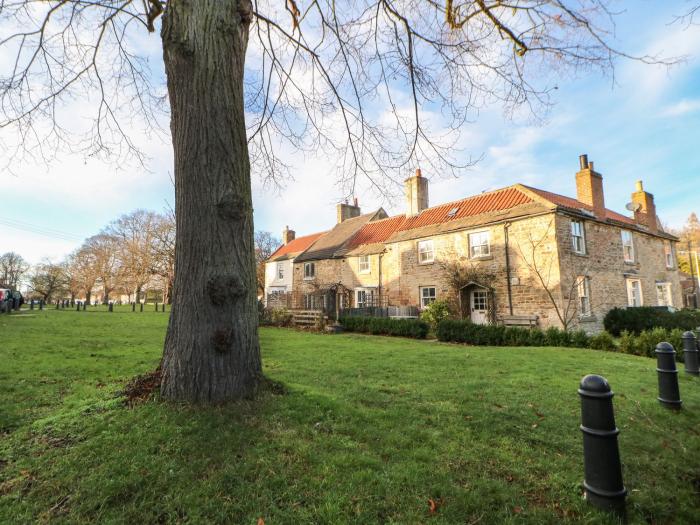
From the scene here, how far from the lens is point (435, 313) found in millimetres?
18469

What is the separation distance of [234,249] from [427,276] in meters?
18.1

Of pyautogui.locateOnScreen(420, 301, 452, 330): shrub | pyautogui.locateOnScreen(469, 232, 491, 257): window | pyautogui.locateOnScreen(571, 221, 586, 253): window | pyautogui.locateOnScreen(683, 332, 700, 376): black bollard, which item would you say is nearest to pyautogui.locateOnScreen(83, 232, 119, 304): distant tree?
pyautogui.locateOnScreen(420, 301, 452, 330): shrub

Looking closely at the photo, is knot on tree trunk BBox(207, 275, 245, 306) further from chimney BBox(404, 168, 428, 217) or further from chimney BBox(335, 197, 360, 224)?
chimney BBox(335, 197, 360, 224)

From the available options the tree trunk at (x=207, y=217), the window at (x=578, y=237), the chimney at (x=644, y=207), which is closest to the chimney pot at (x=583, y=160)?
the window at (x=578, y=237)

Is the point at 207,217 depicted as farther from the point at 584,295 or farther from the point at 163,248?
the point at 163,248

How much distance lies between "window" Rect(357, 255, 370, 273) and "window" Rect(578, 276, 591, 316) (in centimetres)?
1242

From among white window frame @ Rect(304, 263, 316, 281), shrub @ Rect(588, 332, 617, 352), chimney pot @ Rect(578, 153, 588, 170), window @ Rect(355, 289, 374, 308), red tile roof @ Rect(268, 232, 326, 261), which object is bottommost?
shrub @ Rect(588, 332, 617, 352)

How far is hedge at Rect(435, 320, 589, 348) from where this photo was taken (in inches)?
506

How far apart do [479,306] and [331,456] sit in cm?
1714

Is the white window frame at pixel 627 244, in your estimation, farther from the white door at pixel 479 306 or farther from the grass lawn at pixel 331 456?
the grass lawn at pixel 331 456

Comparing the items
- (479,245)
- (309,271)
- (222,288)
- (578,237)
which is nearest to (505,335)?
(479,245)

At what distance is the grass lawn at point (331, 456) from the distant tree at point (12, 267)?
6939 centimetres

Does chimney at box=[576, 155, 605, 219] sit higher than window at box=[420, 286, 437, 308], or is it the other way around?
chimney at box=[576, 155, 605, 219]

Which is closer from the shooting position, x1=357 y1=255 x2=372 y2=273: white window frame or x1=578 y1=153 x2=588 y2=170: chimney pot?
x1=578 y1=153 x2=588 y2=170: chimney pot
